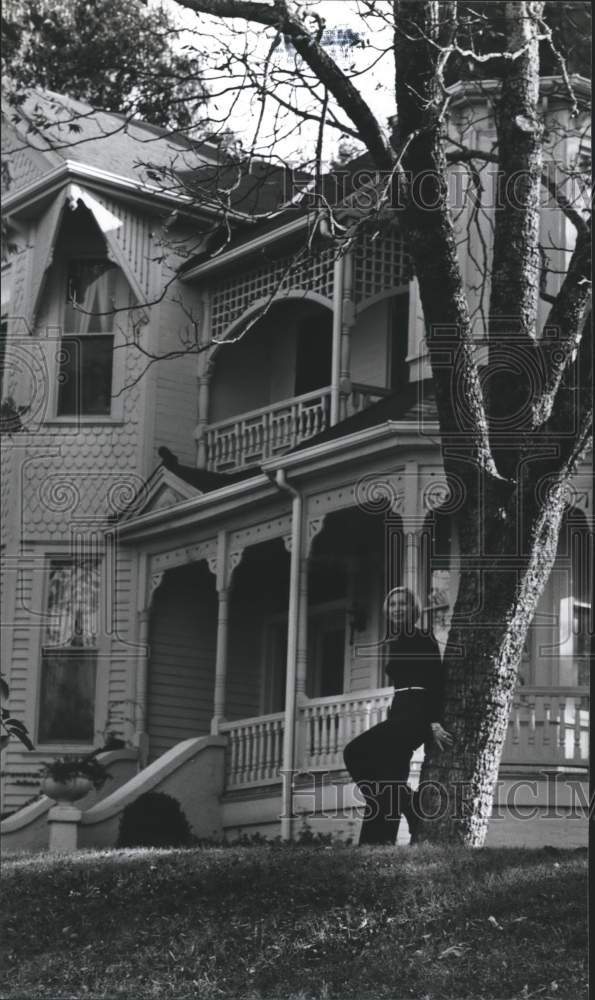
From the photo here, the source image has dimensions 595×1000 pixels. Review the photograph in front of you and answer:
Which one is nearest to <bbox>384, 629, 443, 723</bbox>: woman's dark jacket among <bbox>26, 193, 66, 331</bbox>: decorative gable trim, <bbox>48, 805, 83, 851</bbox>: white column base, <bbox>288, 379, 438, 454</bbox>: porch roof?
<bbox>288, 379, 438, 454</bbox>: porch roof

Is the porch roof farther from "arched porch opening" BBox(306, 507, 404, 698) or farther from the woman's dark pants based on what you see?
the woman's dark pants

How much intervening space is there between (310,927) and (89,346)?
13232mm

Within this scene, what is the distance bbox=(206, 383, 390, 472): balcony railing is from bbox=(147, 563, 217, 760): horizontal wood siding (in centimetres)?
162

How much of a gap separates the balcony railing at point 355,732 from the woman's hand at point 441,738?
3.89 meters

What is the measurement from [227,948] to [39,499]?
12.3 meters

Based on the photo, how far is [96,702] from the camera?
1972 centimetres

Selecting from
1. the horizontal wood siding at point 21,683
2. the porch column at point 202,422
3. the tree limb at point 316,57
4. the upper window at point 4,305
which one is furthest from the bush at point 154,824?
the upper window at point 4,305

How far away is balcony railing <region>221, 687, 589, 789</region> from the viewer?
1446cm

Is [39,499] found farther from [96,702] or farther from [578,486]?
[578,486]

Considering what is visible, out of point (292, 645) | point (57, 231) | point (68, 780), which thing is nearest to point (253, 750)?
point (292, 645)

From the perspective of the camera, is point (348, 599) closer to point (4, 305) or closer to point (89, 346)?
point (89, 346)

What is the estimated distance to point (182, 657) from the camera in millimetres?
20094

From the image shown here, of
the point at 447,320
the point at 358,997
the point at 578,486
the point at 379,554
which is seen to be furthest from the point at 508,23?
the point at 358,997

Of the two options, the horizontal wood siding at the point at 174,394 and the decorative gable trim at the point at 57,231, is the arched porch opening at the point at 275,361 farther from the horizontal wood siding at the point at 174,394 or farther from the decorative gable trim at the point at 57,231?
the decorative gable trim at the point at 57,231
